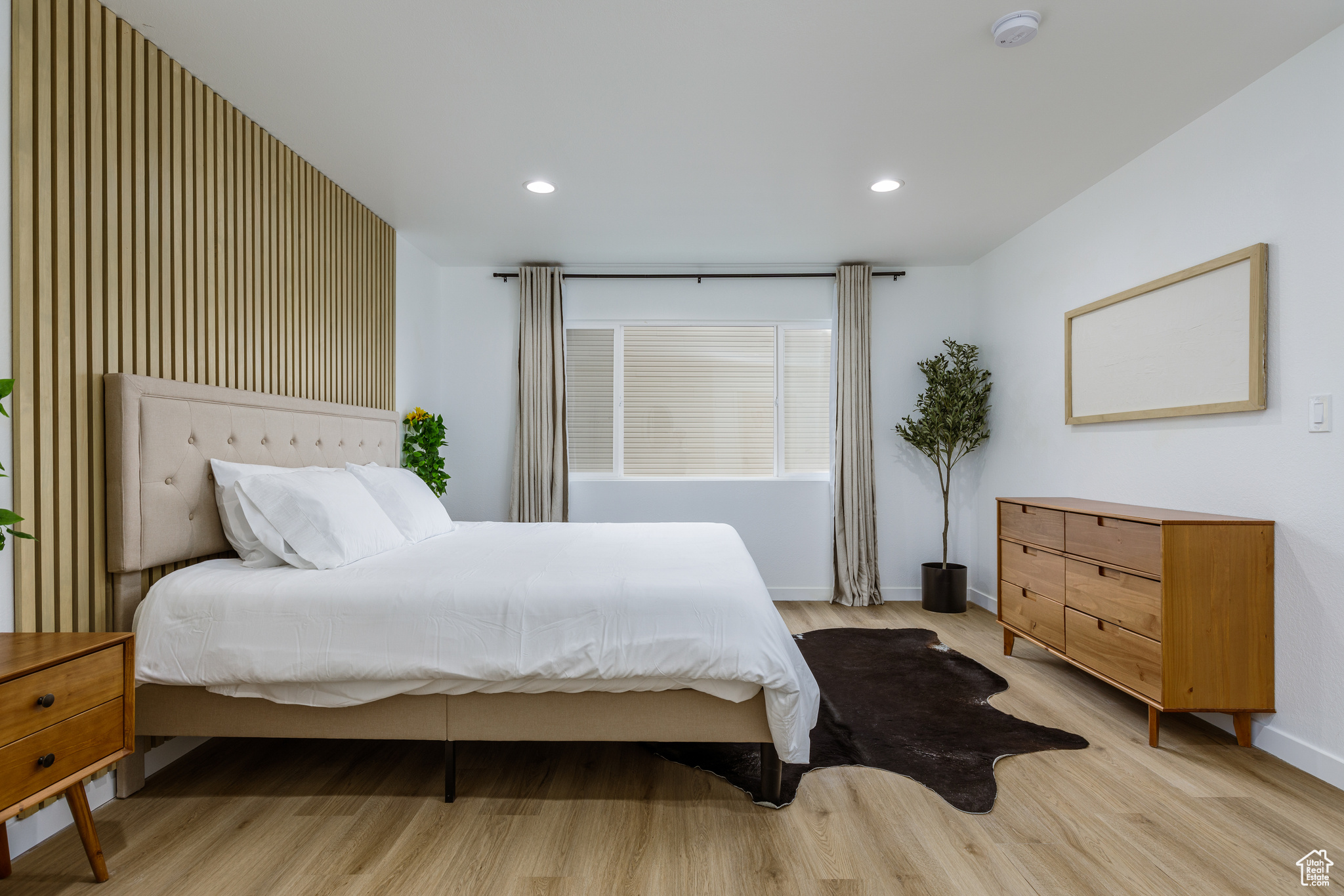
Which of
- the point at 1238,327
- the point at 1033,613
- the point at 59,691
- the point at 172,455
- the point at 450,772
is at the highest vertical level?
the point at 1238,327

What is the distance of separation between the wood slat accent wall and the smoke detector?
280 cm

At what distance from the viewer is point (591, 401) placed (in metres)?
5.20

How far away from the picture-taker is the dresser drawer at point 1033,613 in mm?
3139

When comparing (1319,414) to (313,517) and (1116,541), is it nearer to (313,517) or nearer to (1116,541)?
(1116,541)

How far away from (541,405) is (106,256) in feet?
9.85

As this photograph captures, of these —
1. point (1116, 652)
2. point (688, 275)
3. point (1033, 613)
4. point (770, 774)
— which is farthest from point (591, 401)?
point (1116, 652)

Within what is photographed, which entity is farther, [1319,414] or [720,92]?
[720,92]

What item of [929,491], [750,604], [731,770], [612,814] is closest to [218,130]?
[750,604]

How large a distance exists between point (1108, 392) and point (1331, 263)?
1.18 metres

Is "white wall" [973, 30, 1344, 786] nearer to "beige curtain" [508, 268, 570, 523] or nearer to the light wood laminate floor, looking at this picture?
the light wood laminate floor

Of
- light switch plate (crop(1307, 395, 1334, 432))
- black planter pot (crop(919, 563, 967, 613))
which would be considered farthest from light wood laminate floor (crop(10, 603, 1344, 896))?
black planter pot (crop(919, 563, 967, 613))

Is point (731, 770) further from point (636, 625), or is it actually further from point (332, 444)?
point (332, 444)

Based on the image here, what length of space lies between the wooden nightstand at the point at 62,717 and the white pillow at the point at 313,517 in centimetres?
69

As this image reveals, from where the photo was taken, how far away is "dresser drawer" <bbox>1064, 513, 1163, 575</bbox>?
8.23ft
